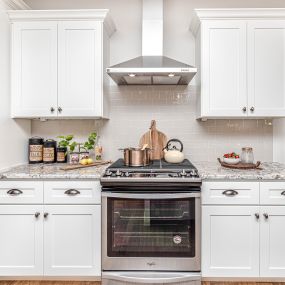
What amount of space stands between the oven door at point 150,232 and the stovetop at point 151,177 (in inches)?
3.4

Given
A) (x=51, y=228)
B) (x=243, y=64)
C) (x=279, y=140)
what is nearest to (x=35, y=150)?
(x=51, y=228)

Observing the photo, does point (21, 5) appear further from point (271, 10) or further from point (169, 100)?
point (271, 10)

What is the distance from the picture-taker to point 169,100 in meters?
3.06

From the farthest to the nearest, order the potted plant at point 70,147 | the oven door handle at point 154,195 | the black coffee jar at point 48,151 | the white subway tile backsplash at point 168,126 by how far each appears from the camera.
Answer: the white subway tile backsplash at point 168,126 → the black coffee jar at point 48,151 → the potted plant at point 70,147 → the oven door handle at point 154,195

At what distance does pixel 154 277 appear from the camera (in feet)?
7.28

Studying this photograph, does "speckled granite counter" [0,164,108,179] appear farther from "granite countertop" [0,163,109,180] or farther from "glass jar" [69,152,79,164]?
"glass jar" [69,152,79,164]

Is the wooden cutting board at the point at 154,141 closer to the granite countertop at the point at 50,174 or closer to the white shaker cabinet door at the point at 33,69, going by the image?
the granite countertop at the point at 50,174

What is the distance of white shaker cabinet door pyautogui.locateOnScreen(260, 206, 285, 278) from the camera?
2.24 m

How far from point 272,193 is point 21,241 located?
206 centimetres

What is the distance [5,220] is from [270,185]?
84.7 inches

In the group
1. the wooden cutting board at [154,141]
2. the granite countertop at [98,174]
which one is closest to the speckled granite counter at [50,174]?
the granite countertop at [98,174]

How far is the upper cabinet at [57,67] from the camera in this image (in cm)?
264

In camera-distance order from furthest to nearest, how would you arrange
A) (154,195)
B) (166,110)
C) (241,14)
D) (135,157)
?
(166,110) → (241,14) → (135,157) → (154,195)

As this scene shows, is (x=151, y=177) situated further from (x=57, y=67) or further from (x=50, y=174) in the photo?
(x=57, y=67)
